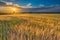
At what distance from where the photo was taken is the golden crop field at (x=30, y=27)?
15.9 feet

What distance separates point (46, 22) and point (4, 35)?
0.54m

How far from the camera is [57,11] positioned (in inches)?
191

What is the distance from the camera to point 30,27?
191 inches

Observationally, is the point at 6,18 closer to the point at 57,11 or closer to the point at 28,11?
the point at 28,11

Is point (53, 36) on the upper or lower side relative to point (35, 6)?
lower

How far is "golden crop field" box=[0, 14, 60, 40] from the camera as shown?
483cm

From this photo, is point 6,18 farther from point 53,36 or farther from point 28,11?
point 53,36

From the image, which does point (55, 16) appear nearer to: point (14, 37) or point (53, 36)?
point (53, 36)

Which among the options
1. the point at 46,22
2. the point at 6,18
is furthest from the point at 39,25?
the point at 6,18

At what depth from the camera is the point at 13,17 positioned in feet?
15.8

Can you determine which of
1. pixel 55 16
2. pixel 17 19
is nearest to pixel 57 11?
pixel 55 16

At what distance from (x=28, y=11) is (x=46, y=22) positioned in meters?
0.26

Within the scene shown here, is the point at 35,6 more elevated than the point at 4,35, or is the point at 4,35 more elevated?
the point at 35,6

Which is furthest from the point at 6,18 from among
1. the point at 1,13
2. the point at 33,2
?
the point at 33,2
